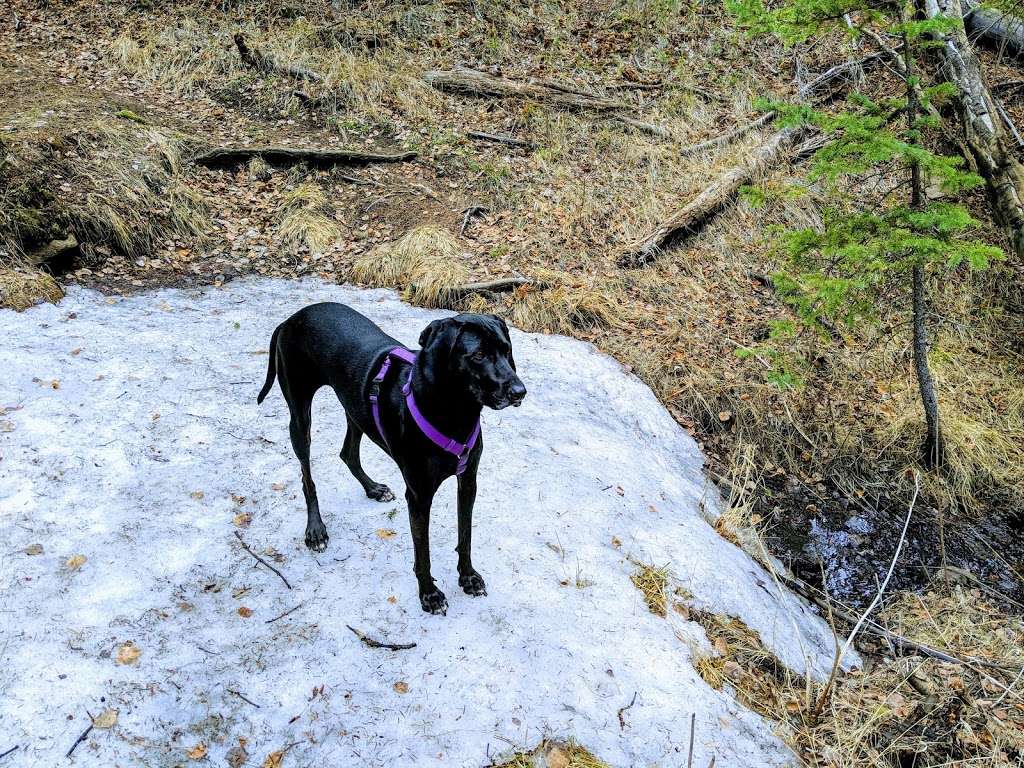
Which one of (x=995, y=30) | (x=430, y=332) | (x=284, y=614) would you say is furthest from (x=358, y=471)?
(x=995, y=30)

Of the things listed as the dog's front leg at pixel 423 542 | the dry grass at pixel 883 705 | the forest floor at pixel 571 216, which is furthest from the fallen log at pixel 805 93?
the dog's front leg at pixel 423 542

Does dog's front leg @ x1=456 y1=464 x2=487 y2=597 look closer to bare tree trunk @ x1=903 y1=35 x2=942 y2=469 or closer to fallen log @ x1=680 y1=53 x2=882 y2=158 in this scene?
bare tree trunk @ x1=903 y1=35 x2=942 y2=469

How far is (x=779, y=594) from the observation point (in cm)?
466

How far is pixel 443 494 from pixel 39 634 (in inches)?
94.0

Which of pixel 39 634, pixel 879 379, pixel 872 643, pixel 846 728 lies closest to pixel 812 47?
pixel 879 379

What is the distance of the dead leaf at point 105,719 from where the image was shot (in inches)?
109

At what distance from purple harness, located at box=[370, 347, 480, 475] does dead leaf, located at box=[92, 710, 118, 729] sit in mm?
1631

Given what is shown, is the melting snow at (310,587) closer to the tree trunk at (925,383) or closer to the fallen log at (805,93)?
the tree trunk at (925,383)

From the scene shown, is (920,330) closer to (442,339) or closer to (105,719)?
(442,339)

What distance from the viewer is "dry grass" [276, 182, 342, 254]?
8359 mm

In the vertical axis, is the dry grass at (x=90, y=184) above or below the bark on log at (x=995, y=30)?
below

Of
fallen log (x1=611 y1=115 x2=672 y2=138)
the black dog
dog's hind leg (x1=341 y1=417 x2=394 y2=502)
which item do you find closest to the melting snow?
dog's hind leg (x1=341 y1=417 x2=394 y2=502)

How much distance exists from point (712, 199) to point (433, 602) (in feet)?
24.6

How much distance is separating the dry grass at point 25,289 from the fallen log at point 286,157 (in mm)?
3097
